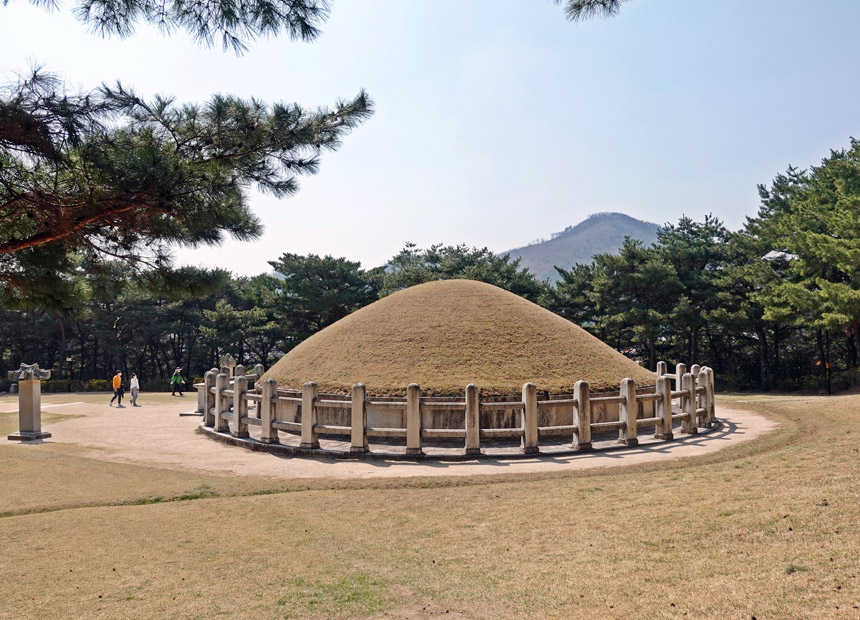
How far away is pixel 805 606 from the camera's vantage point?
4.28 metres

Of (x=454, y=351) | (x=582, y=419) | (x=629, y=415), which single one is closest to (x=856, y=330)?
(x=629, y=415)

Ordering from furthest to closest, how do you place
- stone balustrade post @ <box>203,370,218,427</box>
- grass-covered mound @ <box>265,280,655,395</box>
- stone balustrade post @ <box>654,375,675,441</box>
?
stone balustrade post @ <box>203,370,218,427</box> → grass-covered mound @ <box>265,280,655,395</box> → stone balustrade post @ <box>654,375,675,441</box>

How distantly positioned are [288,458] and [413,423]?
9.40 ft

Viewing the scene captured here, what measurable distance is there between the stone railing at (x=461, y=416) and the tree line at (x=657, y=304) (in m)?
15.4

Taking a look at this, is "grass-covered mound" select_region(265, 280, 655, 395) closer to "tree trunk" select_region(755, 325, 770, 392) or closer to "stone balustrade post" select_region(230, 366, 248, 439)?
"stone balustrade post" select_region(230, 366, 248, 439)

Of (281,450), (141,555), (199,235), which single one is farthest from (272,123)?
(281,450)

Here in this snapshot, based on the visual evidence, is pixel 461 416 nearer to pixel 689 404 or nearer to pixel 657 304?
pixel 689 404

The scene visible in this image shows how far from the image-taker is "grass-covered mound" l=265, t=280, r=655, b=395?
591 inches

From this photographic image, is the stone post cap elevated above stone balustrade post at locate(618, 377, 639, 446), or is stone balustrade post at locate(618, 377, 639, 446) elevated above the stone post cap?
the stone post cap

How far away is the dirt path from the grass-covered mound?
263 centimetres

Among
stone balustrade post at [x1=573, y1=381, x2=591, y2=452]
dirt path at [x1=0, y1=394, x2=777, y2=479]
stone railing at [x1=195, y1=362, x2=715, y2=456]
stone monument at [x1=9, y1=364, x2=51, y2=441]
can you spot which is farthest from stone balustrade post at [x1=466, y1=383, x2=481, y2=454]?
stone monument at [x1=9, y1=364, x2=51, y2=441]

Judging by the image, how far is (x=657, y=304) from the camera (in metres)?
39.0

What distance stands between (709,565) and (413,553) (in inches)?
120

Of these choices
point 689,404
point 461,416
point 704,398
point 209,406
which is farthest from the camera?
point 209,406
